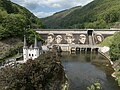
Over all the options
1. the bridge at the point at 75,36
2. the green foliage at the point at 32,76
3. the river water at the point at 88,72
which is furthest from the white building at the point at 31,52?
the bridge at the point at 75,36

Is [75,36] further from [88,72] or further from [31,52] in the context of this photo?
[31,52]

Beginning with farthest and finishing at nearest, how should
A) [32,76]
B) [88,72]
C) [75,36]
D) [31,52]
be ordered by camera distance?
[75,36] → [88,72] → [31,52] → [32,76]

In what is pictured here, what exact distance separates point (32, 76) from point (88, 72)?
4283cm

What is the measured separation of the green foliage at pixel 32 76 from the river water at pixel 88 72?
1833 centimetres

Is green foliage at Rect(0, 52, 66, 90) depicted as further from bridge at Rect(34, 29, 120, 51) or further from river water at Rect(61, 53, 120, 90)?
bridge at Rect(34, 29, 120, 51)

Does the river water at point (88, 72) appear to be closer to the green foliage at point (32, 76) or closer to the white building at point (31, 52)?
the white building at point (31, 52)

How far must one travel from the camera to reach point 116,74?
7569 centimetres

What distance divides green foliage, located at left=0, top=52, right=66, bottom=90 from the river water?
1833 centimetres

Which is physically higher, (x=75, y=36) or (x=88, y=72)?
(x=75, y=36)

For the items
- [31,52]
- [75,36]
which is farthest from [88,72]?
[75,36]

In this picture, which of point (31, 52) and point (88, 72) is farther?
point (88, 72)

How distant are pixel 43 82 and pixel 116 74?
37690 mm

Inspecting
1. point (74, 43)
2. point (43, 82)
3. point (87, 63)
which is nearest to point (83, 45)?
point (74, 43)

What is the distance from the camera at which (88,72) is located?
3221 inches
